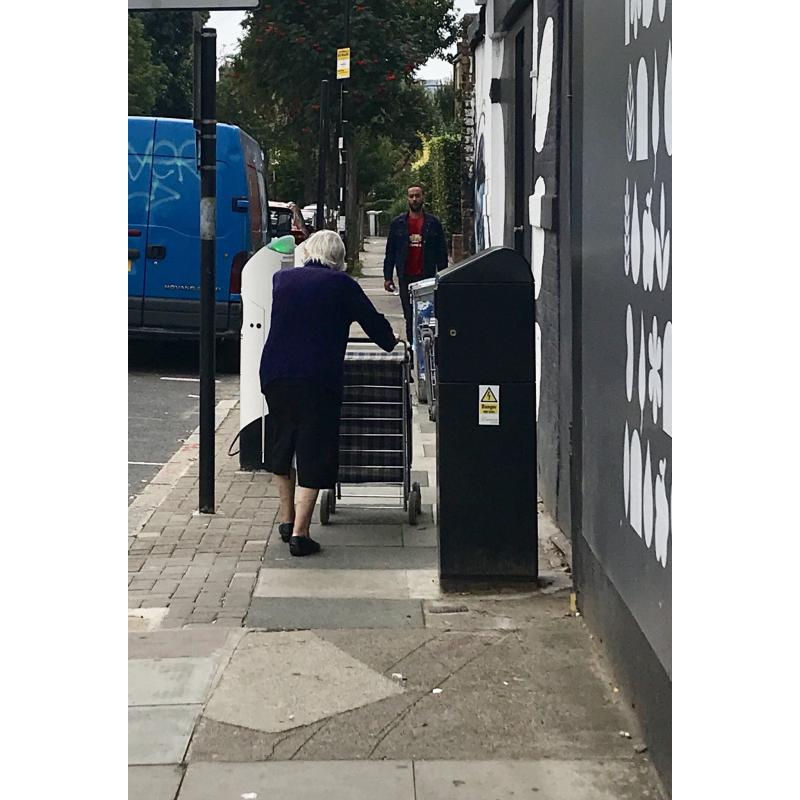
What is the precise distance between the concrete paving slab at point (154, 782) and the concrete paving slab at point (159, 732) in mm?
65

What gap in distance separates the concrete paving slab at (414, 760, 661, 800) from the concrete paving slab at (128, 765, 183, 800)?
0.74m

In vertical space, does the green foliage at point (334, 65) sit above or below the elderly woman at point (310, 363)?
above

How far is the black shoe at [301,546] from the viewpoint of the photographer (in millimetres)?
7484

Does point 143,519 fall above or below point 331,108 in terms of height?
below

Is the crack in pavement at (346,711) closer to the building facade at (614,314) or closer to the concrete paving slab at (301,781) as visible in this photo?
the concrete paving slab at (301,781)

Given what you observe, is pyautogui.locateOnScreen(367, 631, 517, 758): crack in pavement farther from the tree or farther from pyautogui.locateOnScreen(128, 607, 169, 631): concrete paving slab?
the tree

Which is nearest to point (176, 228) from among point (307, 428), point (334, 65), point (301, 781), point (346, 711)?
point (307, 428)

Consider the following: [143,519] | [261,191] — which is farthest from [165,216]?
[143,519]

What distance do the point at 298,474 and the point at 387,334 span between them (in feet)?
2.81

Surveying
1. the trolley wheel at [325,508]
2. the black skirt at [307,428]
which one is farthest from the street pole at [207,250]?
the black skirt at [307,428]

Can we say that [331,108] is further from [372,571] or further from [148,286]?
[372,571]

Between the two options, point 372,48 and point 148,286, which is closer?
point 148,286

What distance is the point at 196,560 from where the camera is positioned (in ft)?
24.6
